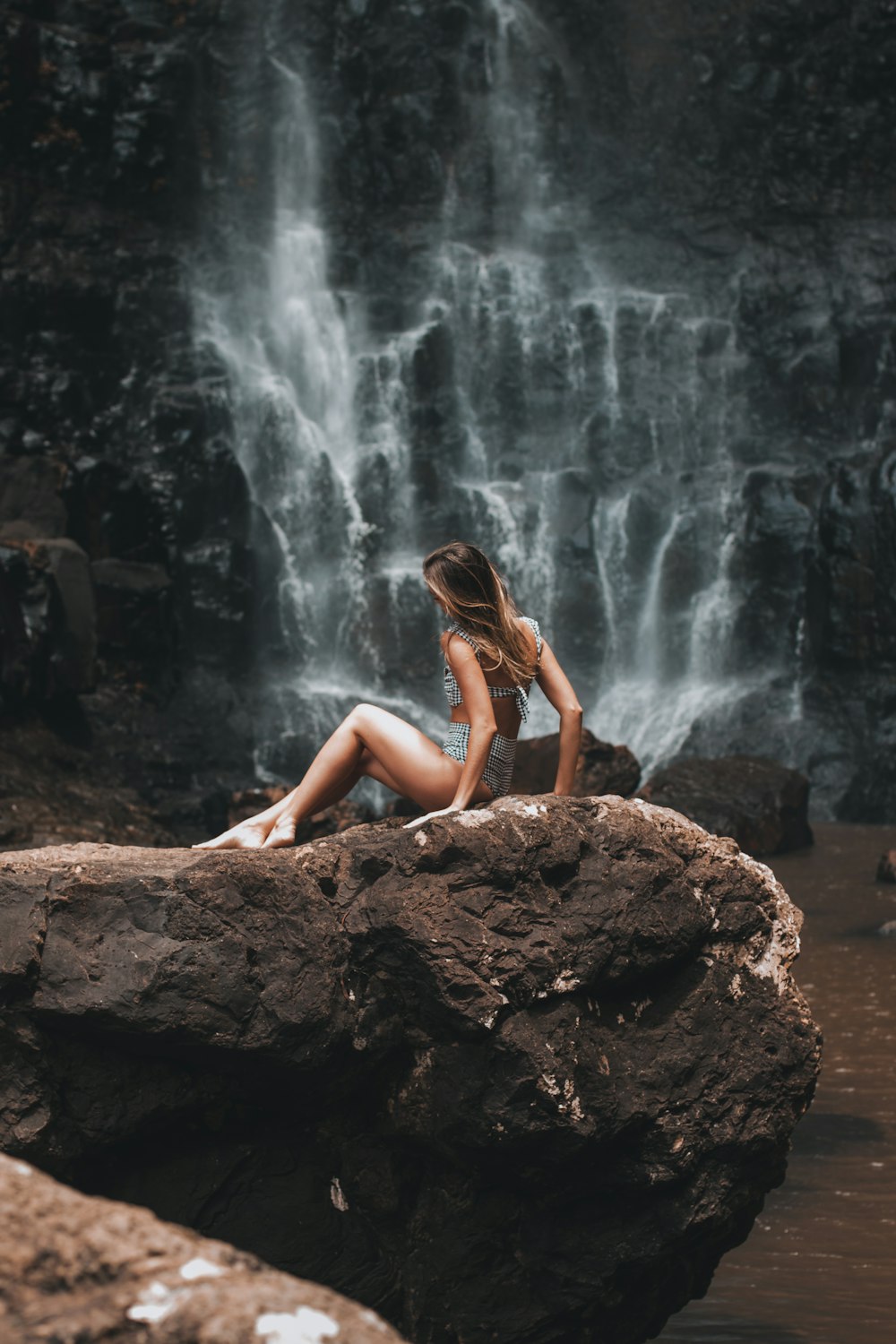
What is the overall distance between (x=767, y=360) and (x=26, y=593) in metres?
14.3

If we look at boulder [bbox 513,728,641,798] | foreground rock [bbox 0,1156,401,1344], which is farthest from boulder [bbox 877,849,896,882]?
foreground rock [bbox 0,1156,401,1344]

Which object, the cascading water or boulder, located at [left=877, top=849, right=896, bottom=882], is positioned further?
the cascading water

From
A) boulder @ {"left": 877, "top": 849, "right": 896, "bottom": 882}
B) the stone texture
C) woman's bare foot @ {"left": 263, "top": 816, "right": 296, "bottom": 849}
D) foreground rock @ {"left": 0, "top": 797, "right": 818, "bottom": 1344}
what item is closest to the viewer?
foreground rock @ {"left": 0, "top": 797, "right": 818, "bottom": 1344}

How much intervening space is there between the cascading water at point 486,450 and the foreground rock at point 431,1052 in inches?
603

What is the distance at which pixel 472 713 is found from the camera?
4746 mm

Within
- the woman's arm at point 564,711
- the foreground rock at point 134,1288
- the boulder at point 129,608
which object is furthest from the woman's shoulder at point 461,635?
the boulder at point 129,608

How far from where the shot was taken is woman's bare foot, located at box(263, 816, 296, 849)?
4.73 meters

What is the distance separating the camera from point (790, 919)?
448 cm

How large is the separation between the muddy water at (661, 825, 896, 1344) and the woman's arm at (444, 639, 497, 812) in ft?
6.49

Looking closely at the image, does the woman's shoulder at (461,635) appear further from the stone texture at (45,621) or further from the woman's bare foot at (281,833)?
the stone texture at (45,621)

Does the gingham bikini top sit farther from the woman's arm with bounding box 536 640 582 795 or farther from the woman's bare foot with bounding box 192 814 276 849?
the woman's bare foot with bounding box 192 814 276 849

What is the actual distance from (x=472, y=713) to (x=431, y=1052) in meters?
1.14

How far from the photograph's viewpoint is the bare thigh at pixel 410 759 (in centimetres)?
482

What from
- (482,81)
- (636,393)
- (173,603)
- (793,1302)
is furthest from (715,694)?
(793,1302)
